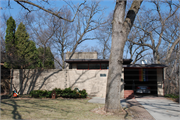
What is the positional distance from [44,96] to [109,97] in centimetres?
633

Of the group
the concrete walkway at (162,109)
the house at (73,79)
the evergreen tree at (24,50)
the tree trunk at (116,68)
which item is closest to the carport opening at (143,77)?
the house at (73,79)

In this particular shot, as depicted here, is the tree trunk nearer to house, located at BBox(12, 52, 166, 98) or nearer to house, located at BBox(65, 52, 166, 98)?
house, located at BBox(12, 52, 166, 98)

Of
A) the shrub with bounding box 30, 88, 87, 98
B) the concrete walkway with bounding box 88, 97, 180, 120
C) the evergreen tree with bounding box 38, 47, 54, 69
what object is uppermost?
the evergreen tree with bounding box 38, 47, 54, 69

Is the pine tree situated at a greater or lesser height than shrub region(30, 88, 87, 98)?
greater

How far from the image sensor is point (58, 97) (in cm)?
1131

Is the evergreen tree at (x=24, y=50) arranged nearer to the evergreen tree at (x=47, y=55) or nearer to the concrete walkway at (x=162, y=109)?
the evergreen tree at (x=47, y=55)

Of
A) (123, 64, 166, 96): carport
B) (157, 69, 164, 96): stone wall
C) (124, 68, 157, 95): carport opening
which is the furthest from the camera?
(124, 68, 157, 95): carport opening

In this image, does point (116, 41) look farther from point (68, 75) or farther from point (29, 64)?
point (29, 64)

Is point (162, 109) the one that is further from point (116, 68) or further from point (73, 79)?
point (73, 79)

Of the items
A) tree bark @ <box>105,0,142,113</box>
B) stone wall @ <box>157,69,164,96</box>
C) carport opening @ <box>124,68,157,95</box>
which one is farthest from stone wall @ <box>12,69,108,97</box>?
tree bark @ <box>105,0,142,113</box>

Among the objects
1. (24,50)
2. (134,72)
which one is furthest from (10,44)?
(134,72)

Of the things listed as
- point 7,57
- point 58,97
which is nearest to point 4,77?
point 7,57

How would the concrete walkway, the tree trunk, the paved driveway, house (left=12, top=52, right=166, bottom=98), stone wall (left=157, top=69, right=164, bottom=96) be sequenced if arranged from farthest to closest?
stone wall (left=157, top=69, right=164, bottom=96), house (left=12, top=52, right=166, bottom=98), the tree trunk, the concrete walkway, the paved driveway

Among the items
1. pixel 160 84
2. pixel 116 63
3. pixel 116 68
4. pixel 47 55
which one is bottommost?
pixel 160 84
